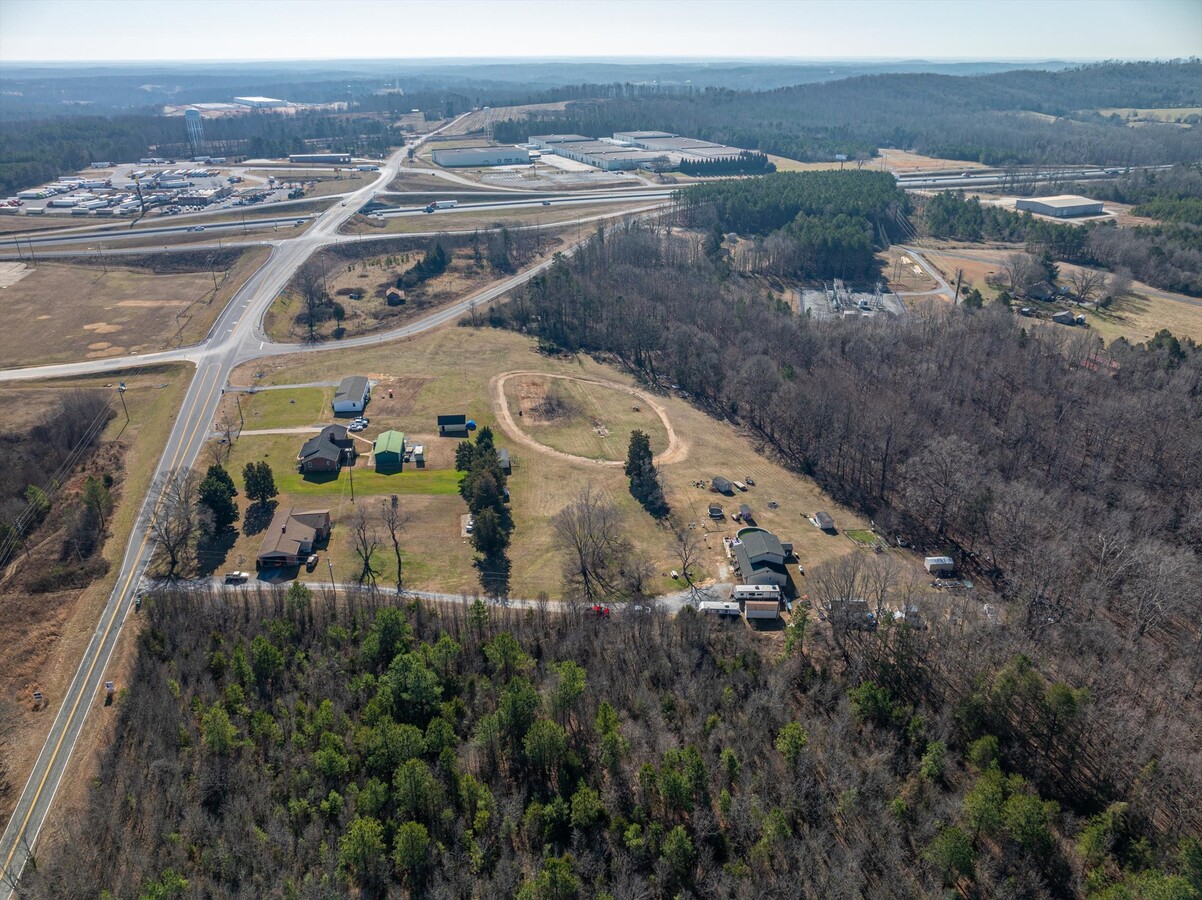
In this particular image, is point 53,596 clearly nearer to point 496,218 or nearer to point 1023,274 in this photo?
point 496,218

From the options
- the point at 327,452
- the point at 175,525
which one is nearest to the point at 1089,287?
the point at 327,452

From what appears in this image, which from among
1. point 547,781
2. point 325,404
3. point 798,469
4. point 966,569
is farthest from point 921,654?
point 325,404

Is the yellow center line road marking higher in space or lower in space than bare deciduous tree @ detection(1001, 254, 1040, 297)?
lower

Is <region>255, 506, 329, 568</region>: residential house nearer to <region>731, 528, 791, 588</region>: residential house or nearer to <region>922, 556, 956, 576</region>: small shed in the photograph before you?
<region>731, 528, 791, 588</region>: residential house

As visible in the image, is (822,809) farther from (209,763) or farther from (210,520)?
(210,520)

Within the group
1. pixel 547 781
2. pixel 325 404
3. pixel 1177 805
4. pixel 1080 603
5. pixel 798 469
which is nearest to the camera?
pixel 1177 805

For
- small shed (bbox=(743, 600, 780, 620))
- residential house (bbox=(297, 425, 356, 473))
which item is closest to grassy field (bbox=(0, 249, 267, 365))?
residential house (bbox=(297, 425, 356, 473))

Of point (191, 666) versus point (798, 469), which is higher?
point (191, 666)
